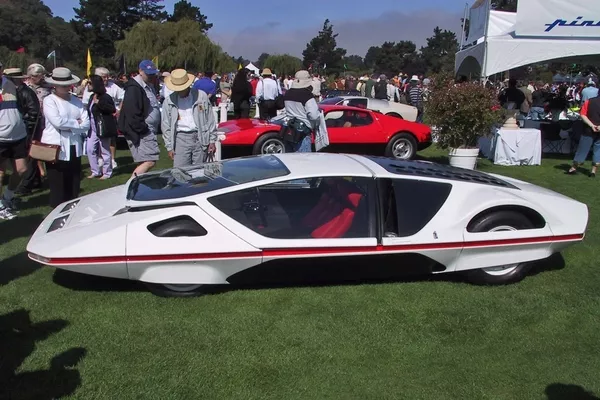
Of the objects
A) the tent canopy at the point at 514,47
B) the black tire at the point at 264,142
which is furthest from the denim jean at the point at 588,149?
the black tire at the point at 264,142

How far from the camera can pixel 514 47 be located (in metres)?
11.6

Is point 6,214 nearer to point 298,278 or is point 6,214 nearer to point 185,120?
point 185,120

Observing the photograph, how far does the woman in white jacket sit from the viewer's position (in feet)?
19.1

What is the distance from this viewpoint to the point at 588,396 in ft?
10.0

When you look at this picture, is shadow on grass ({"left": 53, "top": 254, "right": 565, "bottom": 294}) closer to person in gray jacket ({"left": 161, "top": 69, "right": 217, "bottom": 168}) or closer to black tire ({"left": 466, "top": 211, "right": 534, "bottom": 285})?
black tire ({"left": 466, "top": 211, "right": 534, "bottom": 285})

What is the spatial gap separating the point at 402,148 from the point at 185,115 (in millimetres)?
6390

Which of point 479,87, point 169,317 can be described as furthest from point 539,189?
point 479,87

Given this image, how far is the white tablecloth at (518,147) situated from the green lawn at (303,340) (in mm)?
6706

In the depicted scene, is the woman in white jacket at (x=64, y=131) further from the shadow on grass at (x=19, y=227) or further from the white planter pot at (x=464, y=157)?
the white planter pot at (x=464, y=157)

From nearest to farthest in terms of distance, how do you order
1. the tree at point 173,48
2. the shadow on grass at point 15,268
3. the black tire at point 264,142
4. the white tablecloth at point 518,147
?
1. the shadow on grass at point 15,268
2. the black tire at point 264,142
3. the white tablecloth at point 518,147
4. the tree at point 173,48

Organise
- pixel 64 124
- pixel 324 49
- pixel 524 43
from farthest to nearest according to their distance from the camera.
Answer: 1. pixel 324 49
2. pixel 524 43
3. pixel 64 124

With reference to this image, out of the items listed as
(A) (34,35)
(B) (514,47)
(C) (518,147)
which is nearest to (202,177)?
(C) (518,147)

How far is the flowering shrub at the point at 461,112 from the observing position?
892cm

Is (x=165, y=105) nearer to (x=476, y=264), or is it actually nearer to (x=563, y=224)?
(x=476, y=264)
